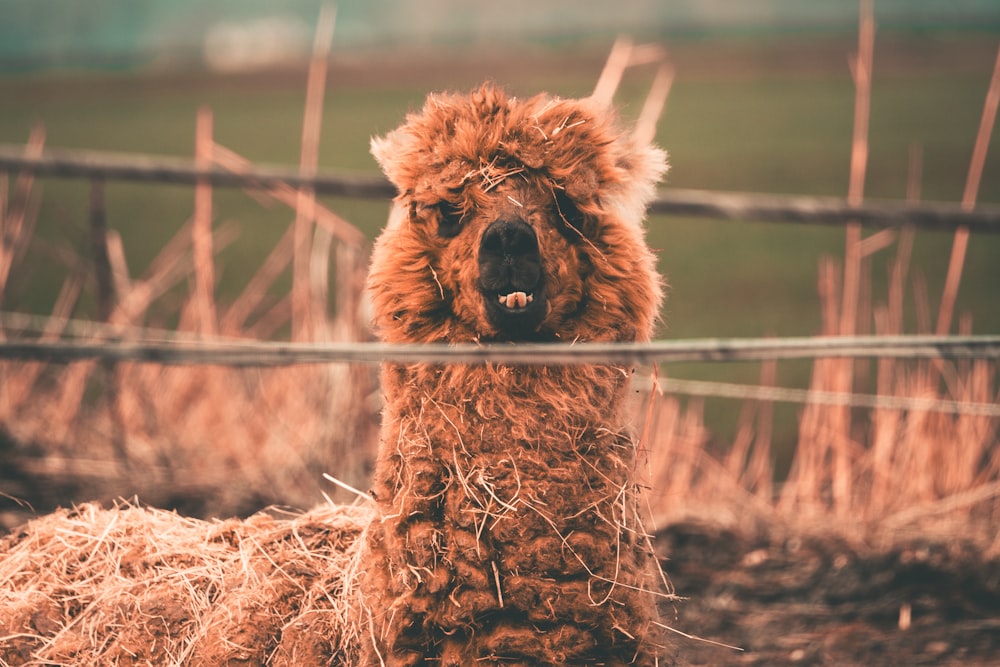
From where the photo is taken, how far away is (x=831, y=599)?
318 centimetres

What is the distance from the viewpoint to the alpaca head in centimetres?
175

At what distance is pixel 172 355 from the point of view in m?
1.68

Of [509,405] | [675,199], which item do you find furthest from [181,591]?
[675,199]

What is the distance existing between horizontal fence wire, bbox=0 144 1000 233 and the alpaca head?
4.88 ft

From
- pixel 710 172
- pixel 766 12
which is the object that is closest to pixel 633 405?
pixel 710 172

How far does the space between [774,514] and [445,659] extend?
242 cm

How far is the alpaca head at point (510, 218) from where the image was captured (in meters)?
1.75

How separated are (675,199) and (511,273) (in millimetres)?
2259

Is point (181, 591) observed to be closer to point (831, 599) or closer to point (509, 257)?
point (509, 257)

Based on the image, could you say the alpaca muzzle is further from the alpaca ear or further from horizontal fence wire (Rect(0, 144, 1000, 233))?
horizontal fence wire (Rect(0, 144, 1000, 233))

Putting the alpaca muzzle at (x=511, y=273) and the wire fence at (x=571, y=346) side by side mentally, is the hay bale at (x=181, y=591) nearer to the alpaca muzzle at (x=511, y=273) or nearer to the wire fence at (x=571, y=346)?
the wire fence at (x=571, y=346)

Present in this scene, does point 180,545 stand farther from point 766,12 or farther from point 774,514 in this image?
point 766,12

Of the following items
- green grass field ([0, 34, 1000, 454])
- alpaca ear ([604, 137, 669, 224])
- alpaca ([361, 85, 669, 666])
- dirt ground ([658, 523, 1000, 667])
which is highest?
green grass field ([0, 34, 1000, 454])

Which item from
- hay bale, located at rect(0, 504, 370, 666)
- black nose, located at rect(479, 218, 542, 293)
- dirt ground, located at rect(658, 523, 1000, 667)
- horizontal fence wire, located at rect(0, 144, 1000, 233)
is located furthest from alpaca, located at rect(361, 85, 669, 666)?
horizontal fence wire, located at rect(0, 144, 1000, 233)
